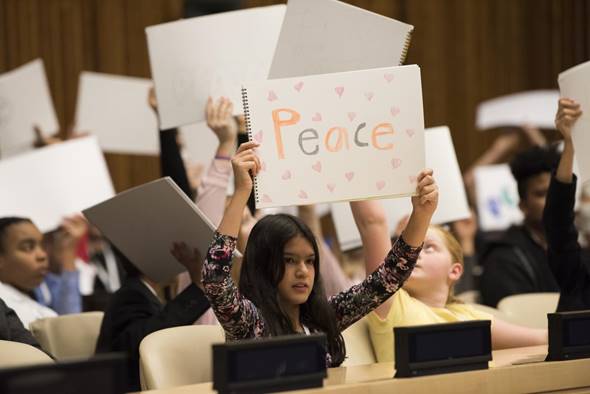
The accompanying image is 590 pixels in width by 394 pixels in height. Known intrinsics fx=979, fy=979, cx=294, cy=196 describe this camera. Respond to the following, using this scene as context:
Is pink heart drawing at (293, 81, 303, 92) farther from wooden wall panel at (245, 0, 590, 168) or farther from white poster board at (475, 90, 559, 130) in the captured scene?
wooden wall panel at (245, 0, 590, 168)

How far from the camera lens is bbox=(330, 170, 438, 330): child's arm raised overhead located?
2781mm

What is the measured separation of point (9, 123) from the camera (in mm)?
5137

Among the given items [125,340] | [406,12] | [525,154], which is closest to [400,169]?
[125,340]

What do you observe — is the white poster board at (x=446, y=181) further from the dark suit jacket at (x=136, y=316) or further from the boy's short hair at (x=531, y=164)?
the dark suit jacket at (x=136, y=316)

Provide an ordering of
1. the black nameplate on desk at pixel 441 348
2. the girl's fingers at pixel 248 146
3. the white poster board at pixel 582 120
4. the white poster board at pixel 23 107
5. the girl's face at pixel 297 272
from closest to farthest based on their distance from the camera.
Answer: the black nameplate on desk at pixel 441 348 → the girl's fingers at pixel 248 146 → the girl's face at pixel 297 272 → the white poster board at pixel 582 120 → the white poster board at pixel 23 107

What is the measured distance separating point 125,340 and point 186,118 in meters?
0.91

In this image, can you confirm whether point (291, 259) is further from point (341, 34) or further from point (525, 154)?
point (525, 154)

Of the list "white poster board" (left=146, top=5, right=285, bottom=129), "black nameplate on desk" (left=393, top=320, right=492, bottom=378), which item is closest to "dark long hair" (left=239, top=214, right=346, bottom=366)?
"black nameplate on desk" (left=393, top=320, right=492, bottom=378)

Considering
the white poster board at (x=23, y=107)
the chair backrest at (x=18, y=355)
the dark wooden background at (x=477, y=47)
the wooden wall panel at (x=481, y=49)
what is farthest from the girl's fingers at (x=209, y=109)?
the wooden wall panel at (x=481, y=49)

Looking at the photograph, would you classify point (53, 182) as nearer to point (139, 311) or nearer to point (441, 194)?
point (139, 311)

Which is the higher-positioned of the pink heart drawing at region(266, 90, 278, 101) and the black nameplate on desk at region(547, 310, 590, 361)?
the pink heart drawing at region(266, 90, 278, 101)

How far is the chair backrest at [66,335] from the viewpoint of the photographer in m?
3.49

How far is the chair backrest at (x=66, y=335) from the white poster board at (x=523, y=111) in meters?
4.11

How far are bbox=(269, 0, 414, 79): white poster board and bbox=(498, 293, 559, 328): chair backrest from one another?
124 centimetres
